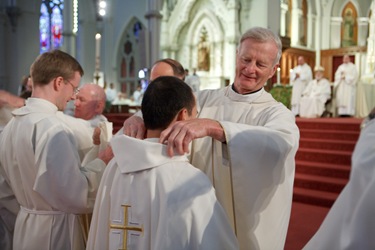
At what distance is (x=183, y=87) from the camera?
1.59 meters

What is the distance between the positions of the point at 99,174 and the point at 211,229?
0.92 m

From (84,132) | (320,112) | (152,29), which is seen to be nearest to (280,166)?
(84,132)

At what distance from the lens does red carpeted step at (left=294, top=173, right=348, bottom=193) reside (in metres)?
6.34

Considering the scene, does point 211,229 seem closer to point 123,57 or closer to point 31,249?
point 31,249

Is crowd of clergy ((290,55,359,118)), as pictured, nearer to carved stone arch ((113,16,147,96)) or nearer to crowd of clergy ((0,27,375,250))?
crowd of clergy ((0,27,375,250))

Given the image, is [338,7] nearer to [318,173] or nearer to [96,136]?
[318,173]

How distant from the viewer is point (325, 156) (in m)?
7.37

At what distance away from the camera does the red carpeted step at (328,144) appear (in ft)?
24.9

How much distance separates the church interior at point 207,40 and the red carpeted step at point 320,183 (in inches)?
3.5

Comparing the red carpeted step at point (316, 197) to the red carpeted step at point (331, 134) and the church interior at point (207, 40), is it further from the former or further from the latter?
the red carpeted step at point (331, 134)

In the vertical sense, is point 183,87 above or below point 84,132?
above

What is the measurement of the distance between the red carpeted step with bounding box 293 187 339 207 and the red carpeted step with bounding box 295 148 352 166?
3.43 ft

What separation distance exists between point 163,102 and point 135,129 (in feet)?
1.13

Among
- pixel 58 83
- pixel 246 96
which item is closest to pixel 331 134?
pixel 246 96
